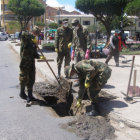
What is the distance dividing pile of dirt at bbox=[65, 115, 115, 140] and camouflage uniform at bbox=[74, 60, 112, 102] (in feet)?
1.70

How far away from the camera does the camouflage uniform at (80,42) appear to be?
282 inches

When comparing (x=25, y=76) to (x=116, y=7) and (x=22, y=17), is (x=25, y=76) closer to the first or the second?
(x=116, y=7)

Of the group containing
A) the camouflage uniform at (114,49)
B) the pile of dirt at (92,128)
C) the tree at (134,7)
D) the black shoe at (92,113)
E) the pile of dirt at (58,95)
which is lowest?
the pile of dirt at (58,95)

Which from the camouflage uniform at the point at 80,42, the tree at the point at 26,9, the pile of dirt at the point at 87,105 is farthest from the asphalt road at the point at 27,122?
the tree at the point at 26,9

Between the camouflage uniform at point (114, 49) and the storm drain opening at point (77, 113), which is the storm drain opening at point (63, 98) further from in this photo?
the camouflage uniform at point (114, 49)

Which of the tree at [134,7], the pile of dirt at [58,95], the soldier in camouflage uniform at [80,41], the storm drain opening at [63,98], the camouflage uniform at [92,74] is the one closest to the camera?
the camouflage uniform at [92,74]

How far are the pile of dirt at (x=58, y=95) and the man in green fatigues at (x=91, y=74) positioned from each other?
1.24m

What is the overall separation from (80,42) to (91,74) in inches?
110

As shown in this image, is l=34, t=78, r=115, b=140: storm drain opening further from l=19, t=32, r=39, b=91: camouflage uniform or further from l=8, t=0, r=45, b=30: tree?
l=8, t=0, r=45, b=30: tree

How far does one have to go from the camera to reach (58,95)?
7.04 m

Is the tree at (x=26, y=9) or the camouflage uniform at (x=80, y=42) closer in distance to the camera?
the camouflage uniform at (x=80, y=42)

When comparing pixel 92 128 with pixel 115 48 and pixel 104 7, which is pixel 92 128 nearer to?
pixel 115 48

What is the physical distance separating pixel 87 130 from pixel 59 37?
4.22 m

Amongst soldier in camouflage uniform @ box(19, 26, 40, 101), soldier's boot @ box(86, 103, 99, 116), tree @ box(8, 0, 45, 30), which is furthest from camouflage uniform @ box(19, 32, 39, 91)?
tree @ box(8, 0, 45, 30)
